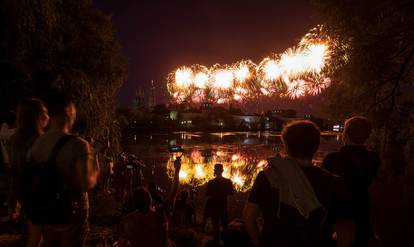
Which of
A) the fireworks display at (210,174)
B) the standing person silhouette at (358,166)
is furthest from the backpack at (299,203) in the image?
the fireworks display at (210,174)

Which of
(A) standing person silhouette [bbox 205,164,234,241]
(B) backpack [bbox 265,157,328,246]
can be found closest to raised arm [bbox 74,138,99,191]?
(B) backpack [bbox 265,157,328,246]

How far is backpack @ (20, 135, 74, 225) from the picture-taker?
8.85ft

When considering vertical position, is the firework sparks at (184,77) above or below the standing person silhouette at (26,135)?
above

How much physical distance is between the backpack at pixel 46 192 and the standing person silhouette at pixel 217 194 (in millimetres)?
3984

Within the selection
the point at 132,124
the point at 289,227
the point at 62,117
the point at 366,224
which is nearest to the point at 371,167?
the point at 366,224

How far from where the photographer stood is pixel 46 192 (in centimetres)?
271

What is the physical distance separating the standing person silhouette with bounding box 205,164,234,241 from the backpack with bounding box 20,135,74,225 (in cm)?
398

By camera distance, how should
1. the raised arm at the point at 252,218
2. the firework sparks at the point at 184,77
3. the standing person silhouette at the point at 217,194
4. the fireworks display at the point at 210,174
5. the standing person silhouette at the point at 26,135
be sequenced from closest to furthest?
1. the raised arm at the point at 252,218
2. the standing person silhouette at the point at 26,135
3. the standing person silhouette at the point at 217,194
4. the fireworks display at the point at 210,174
5. the firework sparks at the point at 184,77

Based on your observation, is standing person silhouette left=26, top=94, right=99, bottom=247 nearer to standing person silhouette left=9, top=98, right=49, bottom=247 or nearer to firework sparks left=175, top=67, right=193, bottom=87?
standing person silhouette left=9, top=98, right=49, bottom=247

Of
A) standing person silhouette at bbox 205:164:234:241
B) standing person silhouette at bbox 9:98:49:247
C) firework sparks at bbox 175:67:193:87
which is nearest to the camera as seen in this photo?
standing person silhouette at bbox 9:98:49:247

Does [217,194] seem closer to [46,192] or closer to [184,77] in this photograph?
[46,192]

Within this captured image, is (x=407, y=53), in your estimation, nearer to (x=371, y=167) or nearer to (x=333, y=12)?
(x=333, y=12)

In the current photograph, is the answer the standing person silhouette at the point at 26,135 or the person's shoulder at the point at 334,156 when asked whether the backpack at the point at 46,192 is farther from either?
the person's shoulder at the point at 334,156

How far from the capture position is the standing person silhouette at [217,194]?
6.56 m
